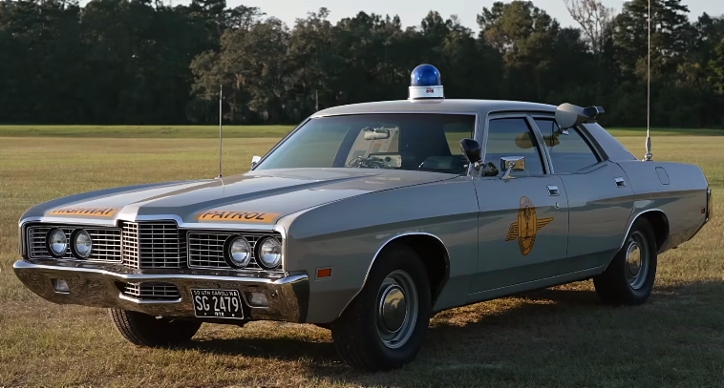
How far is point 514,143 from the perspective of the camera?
7.41m

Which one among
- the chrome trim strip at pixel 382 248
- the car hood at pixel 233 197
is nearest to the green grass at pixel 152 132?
the car hood at pixel 233 197

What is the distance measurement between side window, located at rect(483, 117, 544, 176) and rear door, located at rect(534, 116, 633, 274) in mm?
141

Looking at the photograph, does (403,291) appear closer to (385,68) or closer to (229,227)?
(229,227)

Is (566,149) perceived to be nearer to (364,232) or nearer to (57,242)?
(364,232)

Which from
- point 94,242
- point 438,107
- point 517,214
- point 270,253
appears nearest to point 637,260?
point 517,214

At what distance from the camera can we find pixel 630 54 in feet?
281

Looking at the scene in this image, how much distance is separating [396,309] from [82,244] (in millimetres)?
1650

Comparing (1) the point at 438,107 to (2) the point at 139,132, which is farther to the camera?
(2) the point at 139,132

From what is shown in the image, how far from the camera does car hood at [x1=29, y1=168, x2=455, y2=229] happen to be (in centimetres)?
564

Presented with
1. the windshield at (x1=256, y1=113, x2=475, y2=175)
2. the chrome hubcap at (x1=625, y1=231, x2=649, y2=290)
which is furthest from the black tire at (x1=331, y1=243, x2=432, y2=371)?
the chrome hubcap at (x1=625, y1=231, x2=649, y2=290)

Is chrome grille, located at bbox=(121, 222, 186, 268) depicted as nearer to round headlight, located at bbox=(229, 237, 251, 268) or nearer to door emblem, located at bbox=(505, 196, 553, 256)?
round headlight, located at bbox=(229, 237, 251, 268)

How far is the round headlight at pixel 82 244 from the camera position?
5977mm

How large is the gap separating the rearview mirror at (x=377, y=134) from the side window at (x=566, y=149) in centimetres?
115

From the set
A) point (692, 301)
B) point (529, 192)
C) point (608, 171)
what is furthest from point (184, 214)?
point (692, 301)
